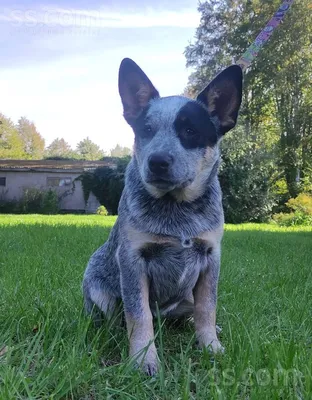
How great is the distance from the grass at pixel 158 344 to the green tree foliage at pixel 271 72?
70.3 ft

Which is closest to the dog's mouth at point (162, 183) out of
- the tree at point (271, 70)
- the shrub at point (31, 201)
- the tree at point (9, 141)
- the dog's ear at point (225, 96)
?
the dog's ear at point (225, 96)

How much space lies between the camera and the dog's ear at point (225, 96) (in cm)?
255

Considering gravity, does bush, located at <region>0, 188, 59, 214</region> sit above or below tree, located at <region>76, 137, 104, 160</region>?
below

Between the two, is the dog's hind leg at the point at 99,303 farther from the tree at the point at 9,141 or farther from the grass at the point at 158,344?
the tree at the point at 9,141

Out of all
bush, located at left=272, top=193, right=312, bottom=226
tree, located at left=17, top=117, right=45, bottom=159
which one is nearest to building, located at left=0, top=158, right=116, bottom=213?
bush, located at left=272, top=193, right=312, bottom=226

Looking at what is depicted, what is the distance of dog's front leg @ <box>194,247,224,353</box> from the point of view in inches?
93.8

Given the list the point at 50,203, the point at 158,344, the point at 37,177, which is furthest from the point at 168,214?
the point at 37,177

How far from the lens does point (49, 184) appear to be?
1251 inches

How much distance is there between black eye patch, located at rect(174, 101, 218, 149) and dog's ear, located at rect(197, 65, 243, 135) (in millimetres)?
141

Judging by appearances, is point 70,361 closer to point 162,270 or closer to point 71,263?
point 162,270

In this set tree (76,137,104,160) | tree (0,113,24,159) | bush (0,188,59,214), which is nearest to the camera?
bush (0,188,59,214)

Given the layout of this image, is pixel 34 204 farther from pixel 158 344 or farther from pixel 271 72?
pixel 158 344

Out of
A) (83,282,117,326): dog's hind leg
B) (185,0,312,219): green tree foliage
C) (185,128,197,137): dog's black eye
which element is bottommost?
(83,282,117,326): dog's hind leg

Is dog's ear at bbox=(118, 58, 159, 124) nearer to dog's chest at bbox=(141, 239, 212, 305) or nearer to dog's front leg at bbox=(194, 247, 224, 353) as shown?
dog's chest at bbox=(141, 239, 212, 305)
